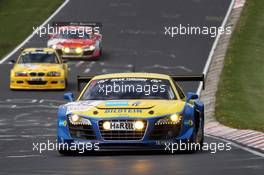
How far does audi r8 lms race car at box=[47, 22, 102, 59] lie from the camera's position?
4578 cm

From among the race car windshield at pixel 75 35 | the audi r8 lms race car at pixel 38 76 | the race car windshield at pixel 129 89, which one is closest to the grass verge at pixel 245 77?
the race car windshield at pixel 129 89

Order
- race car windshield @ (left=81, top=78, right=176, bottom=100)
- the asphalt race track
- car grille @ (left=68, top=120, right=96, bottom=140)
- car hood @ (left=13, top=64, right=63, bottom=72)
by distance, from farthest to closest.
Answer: car hood @ (left=13, top=64, right=63, bottom=72)
race car windshield @ (left=81, top=78, right=176, bottom=100)
car grille @ (left=68, top=120, right=96, bottom=140)
the asphalt race track

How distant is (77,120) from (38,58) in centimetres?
2270

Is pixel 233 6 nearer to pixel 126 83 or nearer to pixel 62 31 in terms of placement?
pixel 62 31

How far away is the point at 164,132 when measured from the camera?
16.4 meters

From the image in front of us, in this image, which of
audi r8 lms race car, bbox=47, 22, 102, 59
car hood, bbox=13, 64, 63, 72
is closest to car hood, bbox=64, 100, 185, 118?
car hood, bbox=13, 64, 63, 72

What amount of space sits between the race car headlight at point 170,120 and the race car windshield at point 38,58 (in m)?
22.7

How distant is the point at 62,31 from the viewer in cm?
4734

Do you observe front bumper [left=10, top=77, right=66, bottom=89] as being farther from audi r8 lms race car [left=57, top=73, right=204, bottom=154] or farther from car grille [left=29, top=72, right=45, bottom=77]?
audi r8 lms race car [left=57, top=73, right=204, bottom=154]

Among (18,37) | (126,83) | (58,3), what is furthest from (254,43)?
(126,83)

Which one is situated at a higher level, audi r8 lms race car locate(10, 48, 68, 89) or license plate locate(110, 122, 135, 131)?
license plate locate(110, 122, 135, 131)

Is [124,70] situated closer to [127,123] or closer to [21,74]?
[21,74]

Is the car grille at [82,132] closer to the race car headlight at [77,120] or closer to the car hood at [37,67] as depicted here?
the race car headlight at [77,120]

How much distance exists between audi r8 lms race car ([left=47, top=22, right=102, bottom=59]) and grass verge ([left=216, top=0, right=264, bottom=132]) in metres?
5.57
